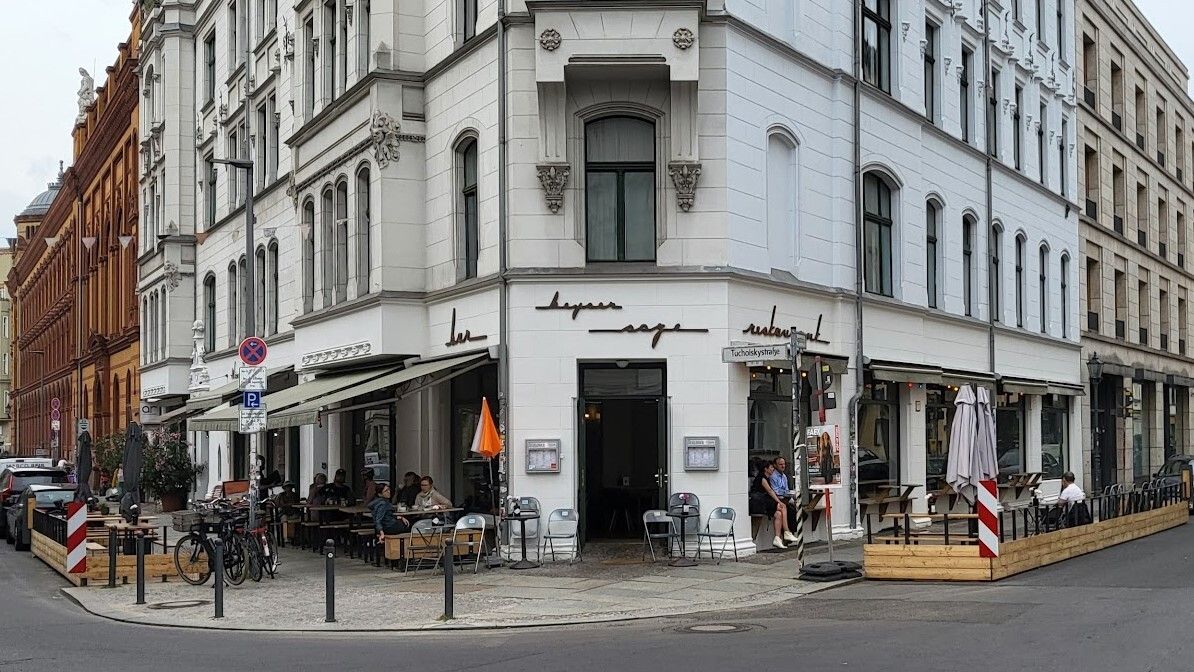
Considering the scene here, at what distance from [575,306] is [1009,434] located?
1689 cm

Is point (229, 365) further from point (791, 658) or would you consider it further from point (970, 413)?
point (791, 658)

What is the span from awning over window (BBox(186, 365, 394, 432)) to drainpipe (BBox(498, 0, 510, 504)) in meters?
3.31

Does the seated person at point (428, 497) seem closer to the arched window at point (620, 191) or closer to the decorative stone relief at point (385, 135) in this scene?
the arched window at point (620, 191)

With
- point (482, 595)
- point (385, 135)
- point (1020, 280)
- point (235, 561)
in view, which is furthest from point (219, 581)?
point (1020, 280)

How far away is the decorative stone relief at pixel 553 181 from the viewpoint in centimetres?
2049

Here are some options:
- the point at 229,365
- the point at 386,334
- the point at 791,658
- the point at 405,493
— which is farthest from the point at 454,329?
the point at 229,365

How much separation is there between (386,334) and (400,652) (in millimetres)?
11179

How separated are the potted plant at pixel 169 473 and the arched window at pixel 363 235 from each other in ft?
51.8

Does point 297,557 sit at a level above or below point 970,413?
below

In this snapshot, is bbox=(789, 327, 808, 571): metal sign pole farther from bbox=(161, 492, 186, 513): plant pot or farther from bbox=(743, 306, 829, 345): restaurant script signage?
bbox=(161, 492, 186, 513): plant pot

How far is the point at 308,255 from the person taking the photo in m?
28.9

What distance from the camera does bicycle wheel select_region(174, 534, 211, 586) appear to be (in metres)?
19.3

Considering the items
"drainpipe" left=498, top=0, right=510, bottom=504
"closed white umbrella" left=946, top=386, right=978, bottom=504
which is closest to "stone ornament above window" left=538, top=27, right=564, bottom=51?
"drainpipe" left=498, top=0, right=510, bottom=504

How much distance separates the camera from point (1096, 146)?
40594 mm
